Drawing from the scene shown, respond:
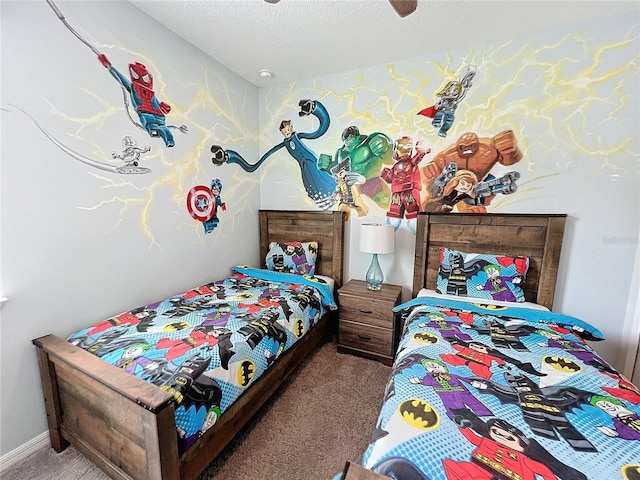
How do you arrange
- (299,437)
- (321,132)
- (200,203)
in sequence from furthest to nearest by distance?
(321,132)
(200,203)
(299,437)

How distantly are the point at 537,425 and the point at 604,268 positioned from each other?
1.71 m

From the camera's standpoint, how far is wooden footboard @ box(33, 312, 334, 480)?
3.34ft

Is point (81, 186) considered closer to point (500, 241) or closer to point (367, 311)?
point (367, 311)

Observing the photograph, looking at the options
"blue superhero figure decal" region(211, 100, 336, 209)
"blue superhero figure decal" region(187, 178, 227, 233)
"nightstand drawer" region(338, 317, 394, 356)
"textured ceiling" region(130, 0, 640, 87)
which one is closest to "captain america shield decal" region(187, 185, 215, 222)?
"blue superhero figure decal" region(187, 178, 227, 233)

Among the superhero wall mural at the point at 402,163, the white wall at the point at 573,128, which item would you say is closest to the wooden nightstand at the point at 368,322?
the superhero wall mural at the point at 402,163

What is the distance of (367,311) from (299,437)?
1.07 metres

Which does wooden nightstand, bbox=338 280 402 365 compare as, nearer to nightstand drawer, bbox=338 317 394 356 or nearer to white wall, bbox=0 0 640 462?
nightstand drawer, bbox=338 317 394 356

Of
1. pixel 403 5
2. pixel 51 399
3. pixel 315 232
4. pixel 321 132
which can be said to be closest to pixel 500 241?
pixel 315 232

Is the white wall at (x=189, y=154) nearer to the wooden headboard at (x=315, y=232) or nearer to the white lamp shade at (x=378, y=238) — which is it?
the wooden headboard at (x=315, y=232)

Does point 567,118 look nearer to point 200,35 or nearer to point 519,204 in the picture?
point 519,204

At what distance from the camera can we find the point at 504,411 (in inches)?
40.3

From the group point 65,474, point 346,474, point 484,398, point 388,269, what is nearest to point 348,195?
point 388,269

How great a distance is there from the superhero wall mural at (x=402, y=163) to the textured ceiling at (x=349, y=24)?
37 cm

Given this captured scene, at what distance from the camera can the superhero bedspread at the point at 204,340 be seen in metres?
1.20
